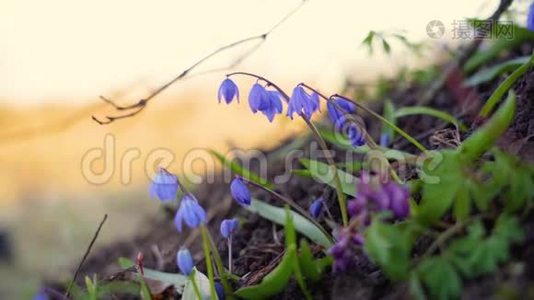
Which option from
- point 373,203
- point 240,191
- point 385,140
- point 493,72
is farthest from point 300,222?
point 493,72

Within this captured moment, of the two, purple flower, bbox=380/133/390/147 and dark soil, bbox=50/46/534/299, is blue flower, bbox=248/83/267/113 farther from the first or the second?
purple flower, bbox=380/133/390/147

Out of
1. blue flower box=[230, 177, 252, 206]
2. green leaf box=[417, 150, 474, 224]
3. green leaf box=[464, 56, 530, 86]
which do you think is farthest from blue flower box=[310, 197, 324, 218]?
green leaf box=[464, 56, 530, 86]

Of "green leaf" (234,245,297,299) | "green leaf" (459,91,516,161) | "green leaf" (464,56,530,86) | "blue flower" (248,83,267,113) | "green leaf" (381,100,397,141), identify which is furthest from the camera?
"green leaf" (381,100,397,141)

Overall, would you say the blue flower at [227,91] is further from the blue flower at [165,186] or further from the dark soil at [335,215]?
the dark soil at [335,215]

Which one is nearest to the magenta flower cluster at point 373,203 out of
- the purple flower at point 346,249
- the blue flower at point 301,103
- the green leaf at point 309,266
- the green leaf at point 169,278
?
the purple flower at point 346,249

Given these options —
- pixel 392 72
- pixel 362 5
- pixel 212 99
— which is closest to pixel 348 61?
pixel 362 5

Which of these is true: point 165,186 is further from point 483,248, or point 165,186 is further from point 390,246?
point 483,248
